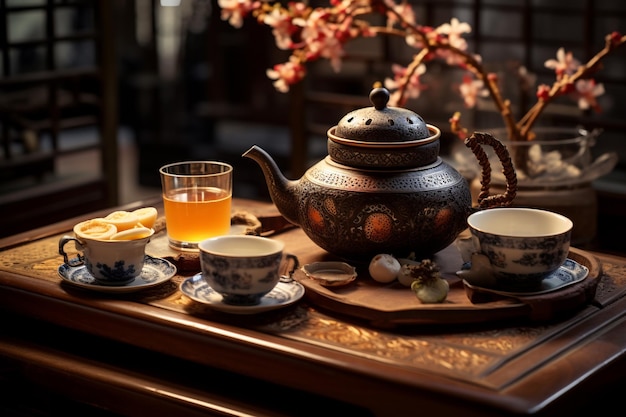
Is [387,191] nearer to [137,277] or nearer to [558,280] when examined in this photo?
[558,280]

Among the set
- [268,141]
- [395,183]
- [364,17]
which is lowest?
[268,141]

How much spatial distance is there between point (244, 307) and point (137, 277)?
0.87 feet

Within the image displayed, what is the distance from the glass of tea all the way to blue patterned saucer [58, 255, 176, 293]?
0.31 feet

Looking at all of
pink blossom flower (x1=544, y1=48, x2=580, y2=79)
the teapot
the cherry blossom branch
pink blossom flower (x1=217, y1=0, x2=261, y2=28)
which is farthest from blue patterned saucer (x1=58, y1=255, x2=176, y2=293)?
pink blossom flower (x1=544, y1=48, x2=580, y2=79)

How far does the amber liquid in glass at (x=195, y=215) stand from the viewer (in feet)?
6.20

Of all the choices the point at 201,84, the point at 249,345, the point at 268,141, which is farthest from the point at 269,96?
the point at 249,345

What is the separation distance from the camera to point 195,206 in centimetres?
189

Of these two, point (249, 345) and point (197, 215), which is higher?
point (197, 215)

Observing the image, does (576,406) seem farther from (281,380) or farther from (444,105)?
(444,105)

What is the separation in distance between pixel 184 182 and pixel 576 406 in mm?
865

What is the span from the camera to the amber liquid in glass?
1891mm

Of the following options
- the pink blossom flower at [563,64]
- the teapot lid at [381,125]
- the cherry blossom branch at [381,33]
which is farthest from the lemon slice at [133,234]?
the pink blossom flower at [563,64]

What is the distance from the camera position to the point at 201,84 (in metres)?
6.09

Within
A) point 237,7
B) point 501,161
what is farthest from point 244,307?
point 237,7
